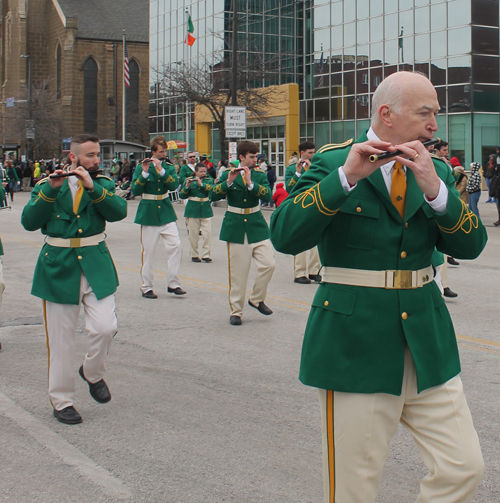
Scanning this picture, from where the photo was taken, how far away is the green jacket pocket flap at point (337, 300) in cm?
284

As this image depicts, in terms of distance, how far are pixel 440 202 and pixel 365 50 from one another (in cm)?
3797

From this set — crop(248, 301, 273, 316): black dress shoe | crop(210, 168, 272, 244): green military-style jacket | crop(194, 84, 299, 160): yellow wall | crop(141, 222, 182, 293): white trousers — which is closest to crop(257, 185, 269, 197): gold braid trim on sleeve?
crop(210, 168, 272, 244): green military-style jacket

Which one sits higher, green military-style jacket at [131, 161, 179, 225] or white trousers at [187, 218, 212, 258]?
green military-style jacket at [131, 161, 179, 225]

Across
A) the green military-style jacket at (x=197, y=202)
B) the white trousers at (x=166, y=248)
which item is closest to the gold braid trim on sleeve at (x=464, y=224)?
the white trousers at (x=166, y=248)

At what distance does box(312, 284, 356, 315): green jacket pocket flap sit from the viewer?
9.31ft

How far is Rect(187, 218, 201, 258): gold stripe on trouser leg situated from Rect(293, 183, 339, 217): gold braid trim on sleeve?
36.9 feet

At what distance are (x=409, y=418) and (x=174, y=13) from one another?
179 ft

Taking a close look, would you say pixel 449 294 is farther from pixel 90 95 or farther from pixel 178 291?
pixel 90 95

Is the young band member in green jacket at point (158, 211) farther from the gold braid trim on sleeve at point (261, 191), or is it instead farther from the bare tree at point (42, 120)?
the bare tree at point (42, 120)

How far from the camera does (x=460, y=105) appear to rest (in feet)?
112

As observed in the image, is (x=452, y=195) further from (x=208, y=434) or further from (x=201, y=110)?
(x=201, y=110)

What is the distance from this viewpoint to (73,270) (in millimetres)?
5312

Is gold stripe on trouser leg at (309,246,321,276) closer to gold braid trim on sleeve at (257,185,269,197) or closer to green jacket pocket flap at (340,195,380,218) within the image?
gold braid trim on sleeve at (257,185,269,197)

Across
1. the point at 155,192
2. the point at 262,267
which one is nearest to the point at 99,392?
the point at 262,267
